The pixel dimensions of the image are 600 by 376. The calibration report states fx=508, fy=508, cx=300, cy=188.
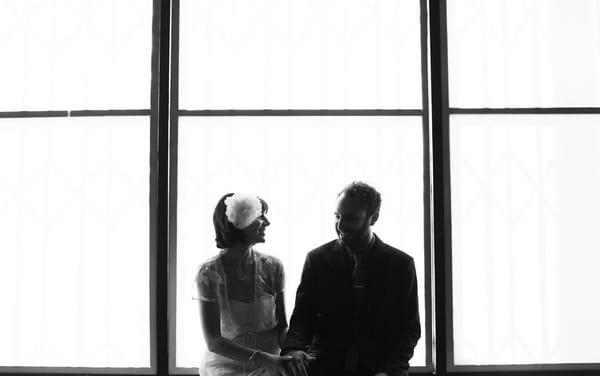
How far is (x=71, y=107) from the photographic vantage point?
2.88 m

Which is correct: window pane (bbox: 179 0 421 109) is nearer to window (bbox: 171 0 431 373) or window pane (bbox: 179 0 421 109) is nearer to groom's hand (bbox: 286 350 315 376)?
window (bbox: 171 0 431 373)

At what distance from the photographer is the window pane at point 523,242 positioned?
9.23 feet

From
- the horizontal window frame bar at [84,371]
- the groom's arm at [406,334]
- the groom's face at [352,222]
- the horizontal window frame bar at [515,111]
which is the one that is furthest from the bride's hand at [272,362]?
the horizontal window frame bar at [515,111]

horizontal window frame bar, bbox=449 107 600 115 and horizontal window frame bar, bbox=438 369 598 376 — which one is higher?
horizontal window frame bar, bbox=449 107 600 115

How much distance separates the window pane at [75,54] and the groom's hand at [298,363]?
162 centimetres

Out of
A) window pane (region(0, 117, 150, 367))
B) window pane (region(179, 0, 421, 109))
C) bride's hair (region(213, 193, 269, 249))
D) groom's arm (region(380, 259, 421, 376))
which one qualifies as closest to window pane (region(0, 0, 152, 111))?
window pane (region(0, 117, 150, 367))

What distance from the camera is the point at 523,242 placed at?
2830 millimetres

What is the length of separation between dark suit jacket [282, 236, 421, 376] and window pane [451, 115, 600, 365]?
0.74 m

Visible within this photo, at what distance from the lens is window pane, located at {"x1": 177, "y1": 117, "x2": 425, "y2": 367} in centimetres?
282

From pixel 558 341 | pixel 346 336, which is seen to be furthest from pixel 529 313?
pixel 346 336

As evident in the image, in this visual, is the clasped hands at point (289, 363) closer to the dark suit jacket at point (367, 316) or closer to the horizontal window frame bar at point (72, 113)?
the dark suit jacket at point (367, 316)

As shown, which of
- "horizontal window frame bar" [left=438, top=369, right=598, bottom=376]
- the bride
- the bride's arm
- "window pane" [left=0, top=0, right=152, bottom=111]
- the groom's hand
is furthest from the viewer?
"window pane" [left=0, top=0, right=152, bottom=111]

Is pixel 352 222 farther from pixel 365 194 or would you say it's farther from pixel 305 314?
pixel 305 314

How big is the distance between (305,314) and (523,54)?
6.31ft
